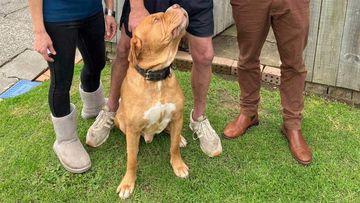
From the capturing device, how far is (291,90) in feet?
12.1

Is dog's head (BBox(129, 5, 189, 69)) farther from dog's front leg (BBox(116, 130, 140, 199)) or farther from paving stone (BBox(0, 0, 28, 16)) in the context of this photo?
paving stone (BBox(0, 0, 28, 16))

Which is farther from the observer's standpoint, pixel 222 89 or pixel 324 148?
pixel 222 89

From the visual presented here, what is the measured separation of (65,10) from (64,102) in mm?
722

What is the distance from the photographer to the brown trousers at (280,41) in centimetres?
333

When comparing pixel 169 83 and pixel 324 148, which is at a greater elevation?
pixel 169 83

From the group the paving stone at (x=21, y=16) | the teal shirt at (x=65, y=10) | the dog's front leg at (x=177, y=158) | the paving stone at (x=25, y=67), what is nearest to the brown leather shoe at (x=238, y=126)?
the dog's front leg at (x=177, y=158)

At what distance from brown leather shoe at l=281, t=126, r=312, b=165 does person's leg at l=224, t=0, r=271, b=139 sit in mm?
373

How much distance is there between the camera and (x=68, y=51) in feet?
10.5

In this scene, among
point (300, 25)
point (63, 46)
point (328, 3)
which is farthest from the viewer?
point (328, 3)

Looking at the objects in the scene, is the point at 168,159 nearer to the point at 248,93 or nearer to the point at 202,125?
the point at 202,125

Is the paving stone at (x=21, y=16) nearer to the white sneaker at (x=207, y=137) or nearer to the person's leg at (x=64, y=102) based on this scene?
the person's leg at (x=64, y=102)

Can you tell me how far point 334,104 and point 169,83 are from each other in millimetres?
2081

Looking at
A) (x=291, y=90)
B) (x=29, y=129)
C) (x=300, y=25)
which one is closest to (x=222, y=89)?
(x=291, y=90)

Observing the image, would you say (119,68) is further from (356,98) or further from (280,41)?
(356,98)
